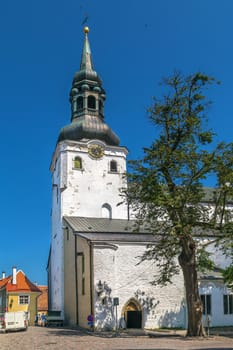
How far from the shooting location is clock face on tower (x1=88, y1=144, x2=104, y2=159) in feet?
123

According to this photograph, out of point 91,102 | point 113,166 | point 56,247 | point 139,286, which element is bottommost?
point 139,286

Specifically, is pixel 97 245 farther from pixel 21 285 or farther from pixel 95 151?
pixel 21 285

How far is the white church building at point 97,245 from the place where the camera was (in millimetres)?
A: 28891

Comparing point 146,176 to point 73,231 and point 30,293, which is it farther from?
point 30,293

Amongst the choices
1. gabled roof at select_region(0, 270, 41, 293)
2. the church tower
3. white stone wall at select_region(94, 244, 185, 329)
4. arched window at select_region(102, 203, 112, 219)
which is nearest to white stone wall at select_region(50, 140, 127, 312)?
the church tower

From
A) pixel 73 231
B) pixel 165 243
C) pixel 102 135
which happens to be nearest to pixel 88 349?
pixel 165 243

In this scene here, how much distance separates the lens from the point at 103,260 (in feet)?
94.4

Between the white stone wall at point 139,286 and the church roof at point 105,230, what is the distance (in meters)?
0.88

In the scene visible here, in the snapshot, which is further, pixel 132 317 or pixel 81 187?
pixel 81 187

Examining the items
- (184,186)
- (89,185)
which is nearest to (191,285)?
(184,186)

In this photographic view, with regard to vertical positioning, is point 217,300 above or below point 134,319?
above

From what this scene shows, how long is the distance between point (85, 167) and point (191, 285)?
16973 millimetres

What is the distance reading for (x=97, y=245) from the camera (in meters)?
28.8

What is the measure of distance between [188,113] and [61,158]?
1533 cm
